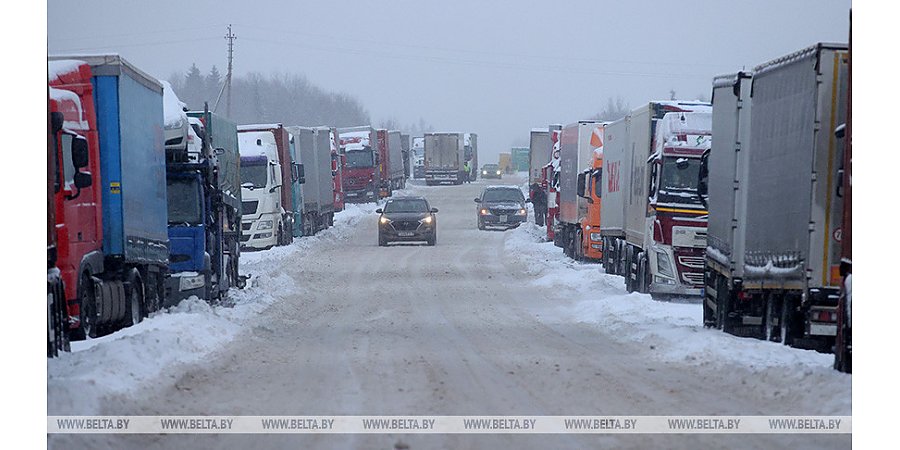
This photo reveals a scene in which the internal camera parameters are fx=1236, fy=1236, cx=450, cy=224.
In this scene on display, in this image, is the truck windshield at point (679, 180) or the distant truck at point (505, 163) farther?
the distant truck at point (505, 163)

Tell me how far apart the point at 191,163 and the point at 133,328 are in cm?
546

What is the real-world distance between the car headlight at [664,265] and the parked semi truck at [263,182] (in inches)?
654

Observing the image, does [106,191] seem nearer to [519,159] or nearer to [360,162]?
[360,162]

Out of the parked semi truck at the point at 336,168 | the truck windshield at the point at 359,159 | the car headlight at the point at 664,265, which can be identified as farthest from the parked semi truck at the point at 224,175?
the truck windshield at the point at 359,159

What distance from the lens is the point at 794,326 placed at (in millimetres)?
14859

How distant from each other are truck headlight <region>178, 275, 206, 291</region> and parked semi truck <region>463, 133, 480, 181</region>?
74548 millimetres

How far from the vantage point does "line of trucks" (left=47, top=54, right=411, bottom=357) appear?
47.3 feet

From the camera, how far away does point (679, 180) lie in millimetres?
21734

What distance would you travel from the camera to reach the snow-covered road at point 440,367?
10008 mm

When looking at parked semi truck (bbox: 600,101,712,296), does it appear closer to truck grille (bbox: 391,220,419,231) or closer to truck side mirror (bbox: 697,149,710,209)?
truck side mirror (bbox: 697,149,710,209)

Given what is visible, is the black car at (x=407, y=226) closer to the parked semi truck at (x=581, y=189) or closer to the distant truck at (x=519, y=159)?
the parked semi truck at (x=581, y=189)

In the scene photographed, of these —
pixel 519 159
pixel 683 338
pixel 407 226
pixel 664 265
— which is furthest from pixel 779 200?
pixel 519 159

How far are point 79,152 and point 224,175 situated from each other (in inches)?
436
